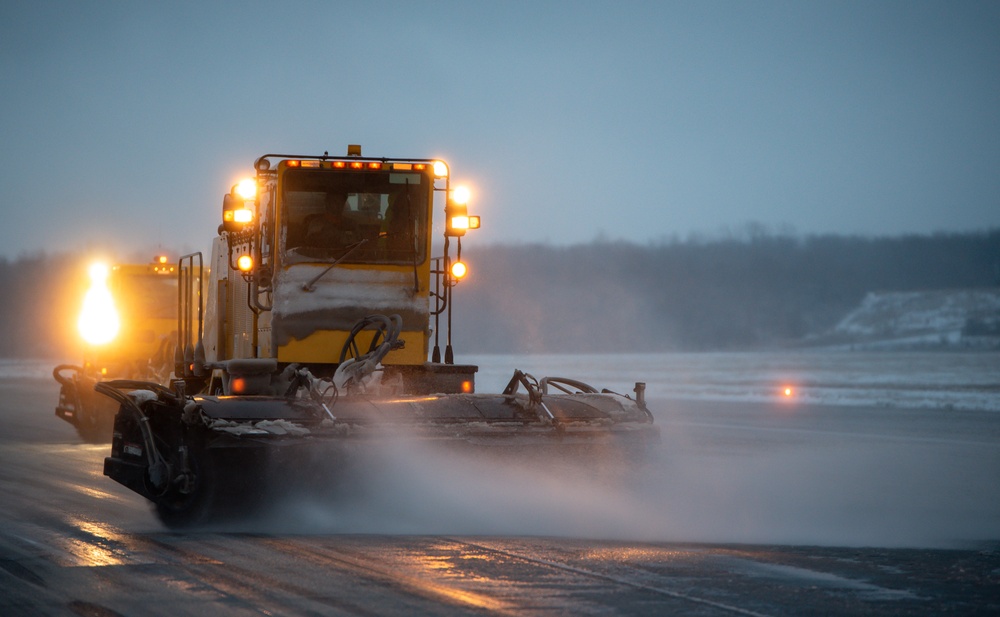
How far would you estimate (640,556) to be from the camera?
7.97m

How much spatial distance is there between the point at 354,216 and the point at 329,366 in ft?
4.38

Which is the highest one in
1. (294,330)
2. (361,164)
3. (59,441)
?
(361,164)

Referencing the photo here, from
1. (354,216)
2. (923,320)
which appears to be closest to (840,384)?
(354,216)

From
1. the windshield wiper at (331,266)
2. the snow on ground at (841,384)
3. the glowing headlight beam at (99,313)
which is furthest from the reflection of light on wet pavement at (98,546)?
the snow on ground at (841,384)

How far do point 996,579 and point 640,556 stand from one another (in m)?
2.17

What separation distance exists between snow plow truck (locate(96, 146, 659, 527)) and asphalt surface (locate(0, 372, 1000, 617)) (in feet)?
1.57

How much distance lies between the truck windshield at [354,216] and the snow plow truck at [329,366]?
0.04 ft

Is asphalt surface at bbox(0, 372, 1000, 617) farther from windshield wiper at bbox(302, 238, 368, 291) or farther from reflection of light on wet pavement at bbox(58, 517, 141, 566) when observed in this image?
windshield wiper at bbox(302, 238, 368, 291)

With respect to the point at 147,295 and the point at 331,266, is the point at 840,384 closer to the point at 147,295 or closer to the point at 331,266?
the point at 147,295

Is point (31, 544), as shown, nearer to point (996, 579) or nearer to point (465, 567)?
point (465, 567)

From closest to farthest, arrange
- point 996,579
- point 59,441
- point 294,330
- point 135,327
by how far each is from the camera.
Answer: point 996,579 → point 294,330 → point 59,441 → point 135,327

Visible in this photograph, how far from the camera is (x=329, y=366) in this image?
34.7 ft

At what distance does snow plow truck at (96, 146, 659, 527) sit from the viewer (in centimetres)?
888

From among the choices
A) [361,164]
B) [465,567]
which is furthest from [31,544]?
[361,164]
